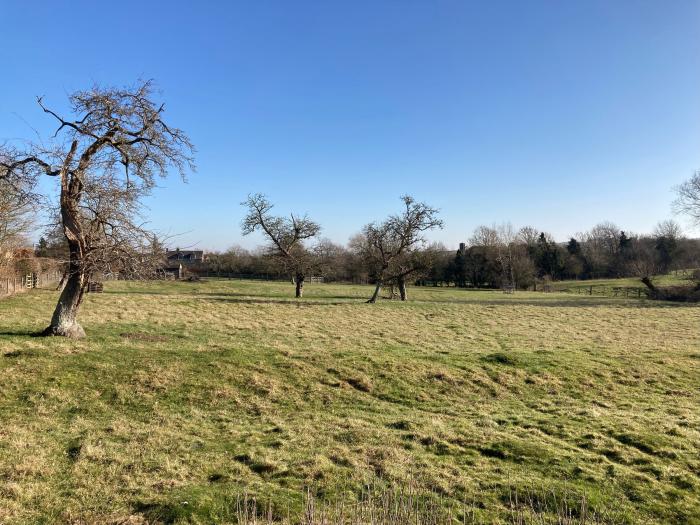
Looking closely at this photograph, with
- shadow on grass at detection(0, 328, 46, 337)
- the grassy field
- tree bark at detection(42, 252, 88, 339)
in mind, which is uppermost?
tree bark at detection(42, 252, 88, 339)

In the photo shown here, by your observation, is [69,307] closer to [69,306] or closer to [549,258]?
[69,306]

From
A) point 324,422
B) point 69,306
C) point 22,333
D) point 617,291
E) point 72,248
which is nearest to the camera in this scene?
point 324,422

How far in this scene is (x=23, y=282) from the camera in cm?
3431

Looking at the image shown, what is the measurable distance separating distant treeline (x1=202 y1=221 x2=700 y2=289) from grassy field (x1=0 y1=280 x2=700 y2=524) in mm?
53107

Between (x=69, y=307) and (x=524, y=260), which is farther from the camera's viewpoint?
(x=524, y=260)

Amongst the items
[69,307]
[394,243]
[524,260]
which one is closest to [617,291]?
[524,260]

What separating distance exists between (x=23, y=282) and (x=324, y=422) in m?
36.1

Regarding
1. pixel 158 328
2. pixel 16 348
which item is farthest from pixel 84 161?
pixel 158 328

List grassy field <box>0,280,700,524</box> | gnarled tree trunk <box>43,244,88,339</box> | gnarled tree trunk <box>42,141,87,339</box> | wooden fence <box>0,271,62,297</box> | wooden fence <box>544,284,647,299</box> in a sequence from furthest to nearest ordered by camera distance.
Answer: wooden fence <box>544,284,647,299</box>
wooden fence <box>0,271,62,297</box>
gnarled tree trunk <box>43,244,88,339</box>
gnarled tree trunk <box>42,141,87,339</box>
grassy field <box>0,280,700,524</box>

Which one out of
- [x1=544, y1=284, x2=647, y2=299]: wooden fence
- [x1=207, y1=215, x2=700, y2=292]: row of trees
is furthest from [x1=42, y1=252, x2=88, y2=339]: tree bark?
[x1=544, y1=284, x2=647, y2=299]: wooden fence

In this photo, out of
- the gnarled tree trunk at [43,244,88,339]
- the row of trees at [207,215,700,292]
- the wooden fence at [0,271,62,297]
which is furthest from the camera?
the row of trees at [207,215,700,292]

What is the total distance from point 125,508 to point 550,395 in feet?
36.3

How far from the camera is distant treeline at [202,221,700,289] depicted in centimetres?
7256

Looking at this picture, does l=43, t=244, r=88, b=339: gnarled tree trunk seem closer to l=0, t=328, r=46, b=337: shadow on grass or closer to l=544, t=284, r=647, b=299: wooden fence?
l=0, t=328, r=46, b=337: shadow on grass
